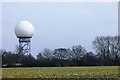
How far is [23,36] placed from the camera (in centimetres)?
4369

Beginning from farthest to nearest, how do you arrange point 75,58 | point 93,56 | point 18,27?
point 75,58 → point 93,56 → point 18,27

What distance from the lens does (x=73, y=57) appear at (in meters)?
58.2

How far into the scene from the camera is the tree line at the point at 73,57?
2001 inches

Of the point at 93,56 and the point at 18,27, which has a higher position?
the point at 18,27

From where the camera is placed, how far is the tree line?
167 feet

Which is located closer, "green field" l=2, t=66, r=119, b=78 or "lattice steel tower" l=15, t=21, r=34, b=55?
"green field" l=2, t=66, r=119, b=78

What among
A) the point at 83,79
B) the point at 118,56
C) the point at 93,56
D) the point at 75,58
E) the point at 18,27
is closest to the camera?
the point at 83,79

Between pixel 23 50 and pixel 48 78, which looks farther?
pixel 23 50

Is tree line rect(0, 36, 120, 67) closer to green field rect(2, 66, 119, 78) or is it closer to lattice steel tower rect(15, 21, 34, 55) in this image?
lattice steel tower rect(15, 21, 34, 55)

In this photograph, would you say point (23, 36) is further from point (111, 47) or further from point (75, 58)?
point (111, 47)

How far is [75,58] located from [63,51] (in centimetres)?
270

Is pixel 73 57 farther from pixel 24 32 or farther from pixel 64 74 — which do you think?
pixel 64 74

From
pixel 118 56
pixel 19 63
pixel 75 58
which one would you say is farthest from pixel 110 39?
pixel 19 63

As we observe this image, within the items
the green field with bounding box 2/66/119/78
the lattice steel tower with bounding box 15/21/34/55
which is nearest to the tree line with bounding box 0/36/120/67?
the lattice steel tower with bounding box 15/21/34/55
